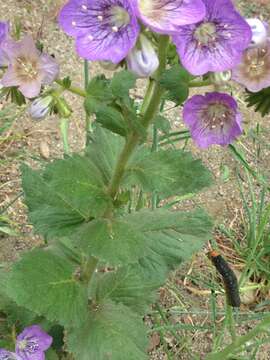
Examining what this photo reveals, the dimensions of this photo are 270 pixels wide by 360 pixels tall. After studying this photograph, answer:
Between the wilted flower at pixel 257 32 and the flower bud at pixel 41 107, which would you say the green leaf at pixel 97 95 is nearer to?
the flower bud at pixel 41 107

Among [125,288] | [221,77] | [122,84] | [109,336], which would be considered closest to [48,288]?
[109,336]

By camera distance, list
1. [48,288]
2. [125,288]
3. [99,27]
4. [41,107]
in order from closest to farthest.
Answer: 1. [99,27]
2. [41,107]
3. [48,288]
4. [125,288]

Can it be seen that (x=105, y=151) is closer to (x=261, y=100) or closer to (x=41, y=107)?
(x=41, y=107)

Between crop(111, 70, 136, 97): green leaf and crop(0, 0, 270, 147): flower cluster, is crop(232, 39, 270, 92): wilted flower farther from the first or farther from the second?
crop(111, 70, 136, 97): green leaf

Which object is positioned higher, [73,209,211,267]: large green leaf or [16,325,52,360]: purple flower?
[73,209,211,267]: large green leaf

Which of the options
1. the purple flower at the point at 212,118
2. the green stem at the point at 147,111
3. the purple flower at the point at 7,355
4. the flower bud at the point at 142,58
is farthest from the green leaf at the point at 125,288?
the flower bud at the point at 142,58

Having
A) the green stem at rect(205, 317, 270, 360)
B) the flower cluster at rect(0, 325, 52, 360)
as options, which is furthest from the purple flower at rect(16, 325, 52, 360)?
the green stem at rect(205, 317, 270, 360)
